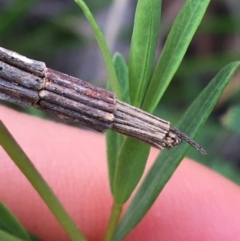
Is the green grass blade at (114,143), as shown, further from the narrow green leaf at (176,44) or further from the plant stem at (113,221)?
the narrow green leaf at (176,44)

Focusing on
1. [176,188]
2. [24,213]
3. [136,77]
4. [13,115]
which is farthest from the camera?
[13,115]

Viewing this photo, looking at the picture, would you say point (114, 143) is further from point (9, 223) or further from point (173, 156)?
point (9, 223)

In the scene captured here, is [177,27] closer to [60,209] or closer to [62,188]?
[60,209]

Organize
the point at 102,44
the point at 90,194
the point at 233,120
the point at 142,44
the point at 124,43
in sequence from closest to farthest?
the point at 102,44
the point at 142,44
the point at 233,120
the point at 90,194
the point at 124,43

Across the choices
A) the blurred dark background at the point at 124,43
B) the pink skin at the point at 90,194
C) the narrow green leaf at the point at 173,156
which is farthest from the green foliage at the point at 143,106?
the blurred dark background at the point at 124,43

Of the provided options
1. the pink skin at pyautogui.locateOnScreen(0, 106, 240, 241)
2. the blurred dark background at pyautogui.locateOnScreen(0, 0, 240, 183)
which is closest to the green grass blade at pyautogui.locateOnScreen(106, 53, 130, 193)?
the pink skin at pyautogui.locateOnScreen(0, 106, 240, 241)

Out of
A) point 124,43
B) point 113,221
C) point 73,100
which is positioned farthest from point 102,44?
point 124,43

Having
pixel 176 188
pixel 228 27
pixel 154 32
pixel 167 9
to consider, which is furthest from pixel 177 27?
pixel 167 9
